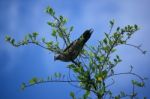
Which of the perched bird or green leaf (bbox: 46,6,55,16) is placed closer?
the perched bird

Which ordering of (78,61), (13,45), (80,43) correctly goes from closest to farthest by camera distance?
(80,43), (78,61), (13,45)

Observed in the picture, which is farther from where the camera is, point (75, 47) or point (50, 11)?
point (50, 11)

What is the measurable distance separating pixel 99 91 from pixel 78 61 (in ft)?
2.84

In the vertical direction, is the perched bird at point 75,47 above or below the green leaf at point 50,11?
below

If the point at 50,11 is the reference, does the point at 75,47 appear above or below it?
below

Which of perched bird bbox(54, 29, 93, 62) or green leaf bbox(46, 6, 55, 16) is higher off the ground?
green leaf bbox(46, 6, 55, 16)

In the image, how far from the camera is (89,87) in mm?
6328

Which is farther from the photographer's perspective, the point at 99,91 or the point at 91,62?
the point at 91,62

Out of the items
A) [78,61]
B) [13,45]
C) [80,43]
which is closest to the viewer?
[80,43]

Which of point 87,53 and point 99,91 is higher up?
point 87,53

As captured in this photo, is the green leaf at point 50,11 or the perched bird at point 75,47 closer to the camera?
the perched bird at point 75,47

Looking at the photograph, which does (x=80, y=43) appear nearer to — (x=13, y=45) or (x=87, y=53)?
(x=87, y=53)

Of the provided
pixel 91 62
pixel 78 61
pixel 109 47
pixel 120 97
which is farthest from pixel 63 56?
pixel 120 97

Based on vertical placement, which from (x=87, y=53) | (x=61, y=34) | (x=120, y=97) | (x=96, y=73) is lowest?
(x=120, y=97)
